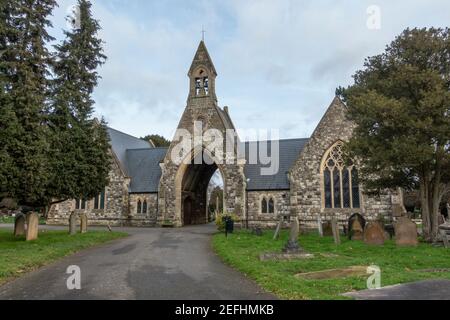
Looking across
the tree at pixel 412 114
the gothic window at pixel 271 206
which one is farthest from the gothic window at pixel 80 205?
the tree at pixel 412 114

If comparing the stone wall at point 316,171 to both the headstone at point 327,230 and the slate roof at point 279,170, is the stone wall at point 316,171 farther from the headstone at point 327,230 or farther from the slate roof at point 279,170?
the headstone at point 327,230

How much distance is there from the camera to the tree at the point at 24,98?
49.7ft

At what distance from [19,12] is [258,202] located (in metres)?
19.8

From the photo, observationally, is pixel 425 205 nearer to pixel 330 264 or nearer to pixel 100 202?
pixel 330 264

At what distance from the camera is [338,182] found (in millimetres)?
26562

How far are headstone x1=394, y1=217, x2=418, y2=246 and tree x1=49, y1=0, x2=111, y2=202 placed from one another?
1592 cm

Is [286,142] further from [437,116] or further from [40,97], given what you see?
[40,97]

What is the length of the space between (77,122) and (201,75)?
43.8ft

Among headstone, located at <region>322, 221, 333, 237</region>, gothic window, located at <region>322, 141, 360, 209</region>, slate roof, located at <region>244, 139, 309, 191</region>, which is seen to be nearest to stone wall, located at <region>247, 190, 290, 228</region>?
slate roof, located at <region>244, 139, 309, 191</region>

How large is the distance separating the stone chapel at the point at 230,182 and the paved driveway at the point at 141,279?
12.4 metres

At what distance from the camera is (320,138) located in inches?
1069

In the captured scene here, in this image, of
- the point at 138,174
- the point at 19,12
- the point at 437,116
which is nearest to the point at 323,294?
the point at 437,116

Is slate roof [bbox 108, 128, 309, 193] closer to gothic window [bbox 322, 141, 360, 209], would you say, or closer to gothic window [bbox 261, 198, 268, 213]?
gothic window [bbox 261, 198, 268, 213]
